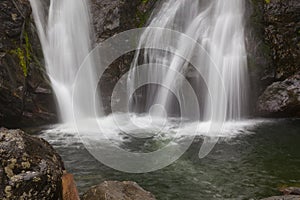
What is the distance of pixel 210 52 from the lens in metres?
15.1

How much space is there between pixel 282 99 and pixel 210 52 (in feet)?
12.5

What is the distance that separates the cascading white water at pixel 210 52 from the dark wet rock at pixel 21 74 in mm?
4077

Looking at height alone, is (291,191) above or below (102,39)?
below

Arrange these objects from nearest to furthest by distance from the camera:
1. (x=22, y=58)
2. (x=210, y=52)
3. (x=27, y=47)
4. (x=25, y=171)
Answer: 1. (x=25, y=171)
2. (x=22, y=58)
3. (x=27, y=47)
4. (x=210, y=52)

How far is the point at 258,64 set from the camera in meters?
15.0

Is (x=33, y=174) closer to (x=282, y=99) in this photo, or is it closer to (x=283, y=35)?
(x=282, y=99)

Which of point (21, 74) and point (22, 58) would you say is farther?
point (22, 58)

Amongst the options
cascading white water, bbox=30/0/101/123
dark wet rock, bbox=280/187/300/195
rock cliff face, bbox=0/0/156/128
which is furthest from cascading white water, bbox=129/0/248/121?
dark wet rock, bbox=280/187/300/195

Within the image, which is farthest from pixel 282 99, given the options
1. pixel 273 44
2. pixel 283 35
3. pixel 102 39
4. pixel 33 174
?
pixel 33 174

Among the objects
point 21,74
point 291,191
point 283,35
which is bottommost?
point 291,191

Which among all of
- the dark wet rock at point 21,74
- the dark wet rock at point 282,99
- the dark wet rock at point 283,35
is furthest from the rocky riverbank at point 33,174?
the dark wet rock at point 283,35

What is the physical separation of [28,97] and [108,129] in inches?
131

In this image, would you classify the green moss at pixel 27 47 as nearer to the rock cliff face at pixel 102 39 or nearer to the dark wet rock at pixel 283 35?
the rock cliff face at pixel 102 39

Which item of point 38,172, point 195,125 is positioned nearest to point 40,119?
point 195,125
